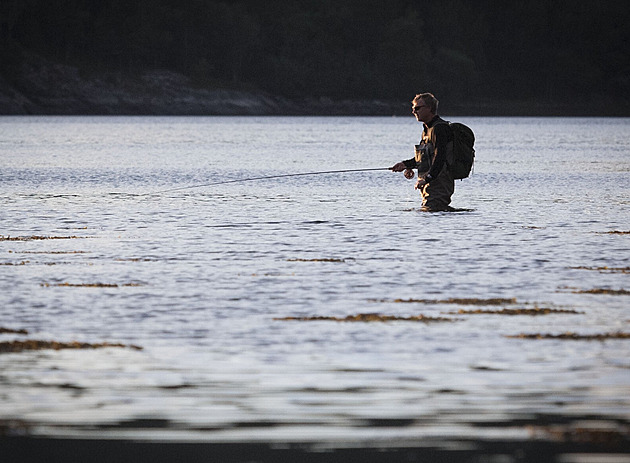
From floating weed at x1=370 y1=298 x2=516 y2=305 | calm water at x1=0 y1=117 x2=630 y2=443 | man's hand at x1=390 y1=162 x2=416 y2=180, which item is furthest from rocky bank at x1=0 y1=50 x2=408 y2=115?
floating weed at x1=370 y1=298 x2=516 y2=305

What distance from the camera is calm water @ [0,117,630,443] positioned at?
708cm

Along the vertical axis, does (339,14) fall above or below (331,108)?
above

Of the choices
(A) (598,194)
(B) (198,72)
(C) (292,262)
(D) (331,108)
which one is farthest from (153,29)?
(C) (292,262)

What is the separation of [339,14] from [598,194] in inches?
6536

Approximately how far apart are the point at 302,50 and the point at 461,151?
167550 millimetres

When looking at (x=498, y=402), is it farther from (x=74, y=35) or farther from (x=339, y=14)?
(x=339, y=14)

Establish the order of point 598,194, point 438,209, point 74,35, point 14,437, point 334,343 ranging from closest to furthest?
point 14,437 < point 334,343 < point 438,209 < point 598,194 < point 74,35

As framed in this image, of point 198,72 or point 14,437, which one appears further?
point 198,72

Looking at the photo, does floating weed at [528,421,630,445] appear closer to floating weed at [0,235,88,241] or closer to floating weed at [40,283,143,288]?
floating weed at [40,283,143,288]

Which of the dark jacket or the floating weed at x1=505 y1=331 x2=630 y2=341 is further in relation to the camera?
the dark jacket

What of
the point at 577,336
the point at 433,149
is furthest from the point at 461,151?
the point at 577,336

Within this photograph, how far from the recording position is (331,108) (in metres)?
183

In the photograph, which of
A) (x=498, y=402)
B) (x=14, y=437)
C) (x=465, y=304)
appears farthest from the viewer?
(x=465, y=304)

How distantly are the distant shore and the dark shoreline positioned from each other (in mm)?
146663
